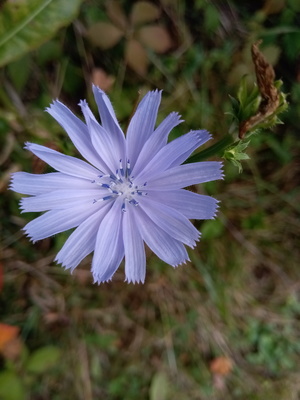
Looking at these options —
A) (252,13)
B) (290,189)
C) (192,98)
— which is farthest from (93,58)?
(290,189)

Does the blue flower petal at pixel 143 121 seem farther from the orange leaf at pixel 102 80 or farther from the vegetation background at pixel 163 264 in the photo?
the orange leaf at pixel 102 80

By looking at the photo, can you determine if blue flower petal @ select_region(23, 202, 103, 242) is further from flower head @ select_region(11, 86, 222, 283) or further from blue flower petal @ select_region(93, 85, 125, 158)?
blue flower petal @ select_region(93, 85, 125, 158)

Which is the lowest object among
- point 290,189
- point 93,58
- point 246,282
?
point 246,282

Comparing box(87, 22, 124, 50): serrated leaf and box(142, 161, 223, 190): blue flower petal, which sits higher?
box(87, 22, 124, 50): serrated leaf

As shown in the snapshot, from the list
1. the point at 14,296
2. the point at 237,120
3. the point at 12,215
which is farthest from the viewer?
the point at 14,296

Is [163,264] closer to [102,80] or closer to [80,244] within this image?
[102,80]

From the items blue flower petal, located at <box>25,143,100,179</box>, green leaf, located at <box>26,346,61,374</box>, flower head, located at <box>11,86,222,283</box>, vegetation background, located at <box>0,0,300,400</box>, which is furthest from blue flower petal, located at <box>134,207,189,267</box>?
green leaf, located at <box>26,346,61,374</box>

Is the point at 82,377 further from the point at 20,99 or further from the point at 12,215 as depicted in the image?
the point at 20,99
